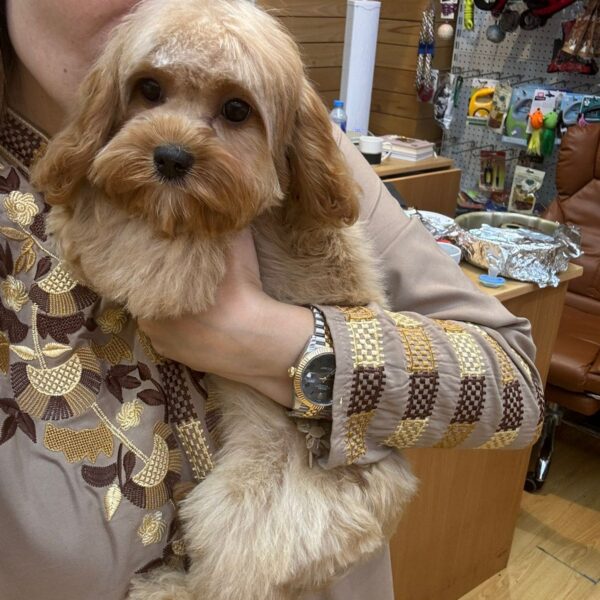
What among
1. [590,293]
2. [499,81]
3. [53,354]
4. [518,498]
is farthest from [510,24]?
[53,354]

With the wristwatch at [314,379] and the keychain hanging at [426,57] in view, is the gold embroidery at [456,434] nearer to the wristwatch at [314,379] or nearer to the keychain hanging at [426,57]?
the wristwatch at [314,379]

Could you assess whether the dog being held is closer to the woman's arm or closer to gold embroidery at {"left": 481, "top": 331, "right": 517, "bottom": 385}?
the woman's arm

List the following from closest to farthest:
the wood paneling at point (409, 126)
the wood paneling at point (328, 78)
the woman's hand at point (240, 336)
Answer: the woman's hand at point (240, 336), the wood paneling at point (328, 78), the wood paneling at point (409, 126)

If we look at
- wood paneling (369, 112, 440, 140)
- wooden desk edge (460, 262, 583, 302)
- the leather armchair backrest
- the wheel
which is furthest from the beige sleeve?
wood paneling (369, 112, 440, 140)

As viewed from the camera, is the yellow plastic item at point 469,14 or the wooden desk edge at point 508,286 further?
the yellow plastic item at point 469,14

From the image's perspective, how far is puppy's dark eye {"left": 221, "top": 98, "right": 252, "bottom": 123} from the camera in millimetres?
786

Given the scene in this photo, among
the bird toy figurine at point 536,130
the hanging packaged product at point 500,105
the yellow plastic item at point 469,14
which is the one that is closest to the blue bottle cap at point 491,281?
the bird toy figurine at point 536,130

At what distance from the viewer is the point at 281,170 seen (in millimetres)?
878

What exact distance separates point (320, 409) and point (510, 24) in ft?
9.82

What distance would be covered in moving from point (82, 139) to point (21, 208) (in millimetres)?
122

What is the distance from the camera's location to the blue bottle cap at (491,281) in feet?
5.82

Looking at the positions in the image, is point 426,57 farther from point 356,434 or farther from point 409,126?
point 356,434

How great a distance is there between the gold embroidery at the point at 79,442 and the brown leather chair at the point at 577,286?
77.5 inches

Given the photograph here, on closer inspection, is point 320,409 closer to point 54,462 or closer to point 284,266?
point 284,266
